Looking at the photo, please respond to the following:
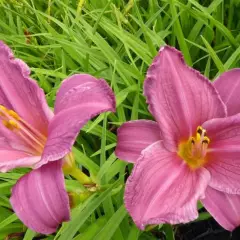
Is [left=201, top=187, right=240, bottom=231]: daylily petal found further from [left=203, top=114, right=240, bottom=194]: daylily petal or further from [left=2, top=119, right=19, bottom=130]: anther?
[left=2, top=119, right=19, bottom=130]: anther

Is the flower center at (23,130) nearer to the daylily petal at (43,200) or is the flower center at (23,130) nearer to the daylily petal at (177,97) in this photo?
the daylily petal at (43,200)

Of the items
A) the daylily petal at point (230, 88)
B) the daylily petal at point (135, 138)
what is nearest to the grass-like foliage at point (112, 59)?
the daylily petal at point (135, 138)

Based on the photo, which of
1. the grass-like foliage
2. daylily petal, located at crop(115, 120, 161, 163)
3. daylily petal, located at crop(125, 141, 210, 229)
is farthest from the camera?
the grass-like foliage

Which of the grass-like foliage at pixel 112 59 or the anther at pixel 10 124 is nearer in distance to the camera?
the anther at pixel 10 124

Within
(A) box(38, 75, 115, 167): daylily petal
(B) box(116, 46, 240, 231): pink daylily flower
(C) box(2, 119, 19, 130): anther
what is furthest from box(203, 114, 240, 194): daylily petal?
(C) box(2, 119, 19, 130): anther

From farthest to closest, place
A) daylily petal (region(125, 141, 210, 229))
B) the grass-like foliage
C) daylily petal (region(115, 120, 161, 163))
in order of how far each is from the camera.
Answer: the grass-like foliage
daylily petal (region(115, 120, 161, 163))
daylily petal (region(125, 141, 210, 229))

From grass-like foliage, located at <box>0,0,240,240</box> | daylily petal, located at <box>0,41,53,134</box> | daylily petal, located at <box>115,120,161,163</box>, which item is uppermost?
daylily petal, located at <box>0,41,53,134</box>

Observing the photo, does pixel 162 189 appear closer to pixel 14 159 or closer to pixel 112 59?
pixel 14 159

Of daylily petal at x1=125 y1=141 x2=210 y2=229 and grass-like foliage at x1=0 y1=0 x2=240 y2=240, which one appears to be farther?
grass-like foliage at x1=0 y1=0 x2=240 y2=240
